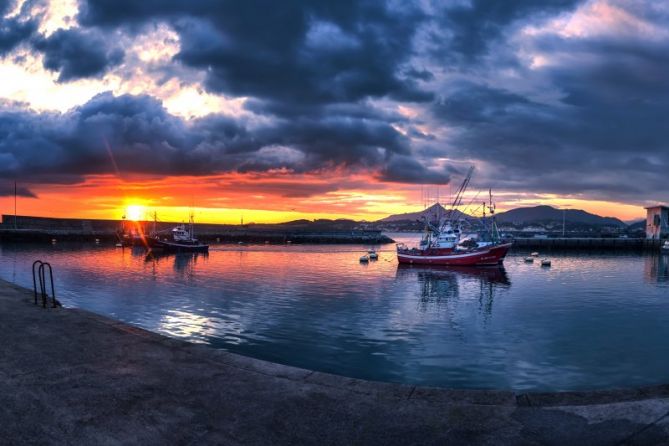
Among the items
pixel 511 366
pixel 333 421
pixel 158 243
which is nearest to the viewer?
pixel 333 421

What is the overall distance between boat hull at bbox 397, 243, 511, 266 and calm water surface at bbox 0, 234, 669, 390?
35.5 feet

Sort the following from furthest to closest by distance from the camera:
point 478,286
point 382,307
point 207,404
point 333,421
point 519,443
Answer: point 478,286, point 382,307, point 207,404, point 333,421, point 519,443

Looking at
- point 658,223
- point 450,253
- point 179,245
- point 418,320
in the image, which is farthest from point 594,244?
point 418,320

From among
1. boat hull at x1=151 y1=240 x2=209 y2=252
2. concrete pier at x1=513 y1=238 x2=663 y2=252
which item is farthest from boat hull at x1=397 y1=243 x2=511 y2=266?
concrete pier at x1=513 y1=238 x2=663 y2=252

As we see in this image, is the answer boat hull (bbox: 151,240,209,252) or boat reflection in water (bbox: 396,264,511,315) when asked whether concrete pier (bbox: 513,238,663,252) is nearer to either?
boat reflection in water (bbox: 396,264,511,315)

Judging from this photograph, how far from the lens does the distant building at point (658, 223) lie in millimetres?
113750

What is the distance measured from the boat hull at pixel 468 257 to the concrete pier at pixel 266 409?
57.5 meters

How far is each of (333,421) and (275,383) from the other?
1.78 metres

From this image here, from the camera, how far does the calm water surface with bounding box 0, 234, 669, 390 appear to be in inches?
660

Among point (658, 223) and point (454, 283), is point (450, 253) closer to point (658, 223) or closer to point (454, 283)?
point (454, 283)

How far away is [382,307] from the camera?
3088cm

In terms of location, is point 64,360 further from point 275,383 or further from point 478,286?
point 478,286

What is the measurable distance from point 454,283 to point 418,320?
72.8 ft

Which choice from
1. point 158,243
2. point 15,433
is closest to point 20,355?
point 15,433
